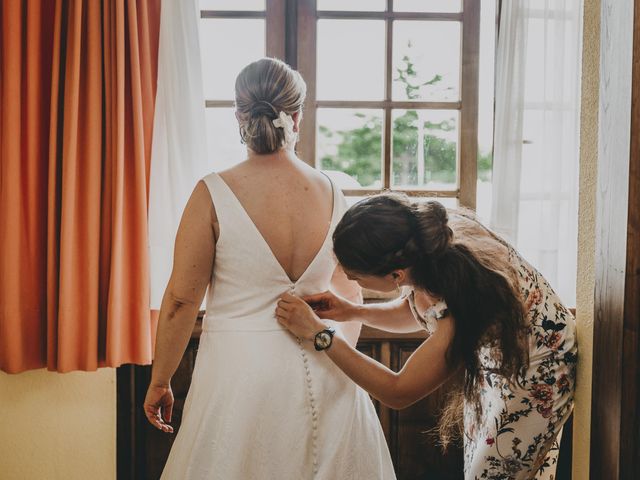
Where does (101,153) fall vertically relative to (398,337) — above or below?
above

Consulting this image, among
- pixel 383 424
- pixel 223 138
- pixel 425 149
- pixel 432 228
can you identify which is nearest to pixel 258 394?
pixel 432 228

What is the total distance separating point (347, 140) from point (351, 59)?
0.32 m

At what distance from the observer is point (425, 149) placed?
2664 millimetres

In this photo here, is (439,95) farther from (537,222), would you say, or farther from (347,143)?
(537,222)

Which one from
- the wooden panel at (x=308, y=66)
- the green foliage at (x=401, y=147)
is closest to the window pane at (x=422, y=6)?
the green foliage at (x=401, y=147)

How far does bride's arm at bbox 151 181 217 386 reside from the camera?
155 cm

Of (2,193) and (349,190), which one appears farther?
(349,190)

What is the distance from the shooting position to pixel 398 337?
8.48 feet

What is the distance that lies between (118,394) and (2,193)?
865 mm

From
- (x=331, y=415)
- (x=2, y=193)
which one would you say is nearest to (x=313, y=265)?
(x=331, y=415)

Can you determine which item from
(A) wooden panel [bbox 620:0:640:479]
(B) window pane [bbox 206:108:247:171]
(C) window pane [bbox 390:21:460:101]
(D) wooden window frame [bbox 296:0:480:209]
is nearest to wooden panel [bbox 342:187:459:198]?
(D) wooden window frame [bbox 296:0:480:209]

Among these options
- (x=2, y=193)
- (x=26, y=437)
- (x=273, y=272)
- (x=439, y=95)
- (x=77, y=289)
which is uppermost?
(x=439, y=95)

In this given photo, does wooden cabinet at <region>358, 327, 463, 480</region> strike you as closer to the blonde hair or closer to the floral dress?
the floral dress

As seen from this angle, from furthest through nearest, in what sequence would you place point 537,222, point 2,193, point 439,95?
point 439,95, point 537,222, point 2,193
